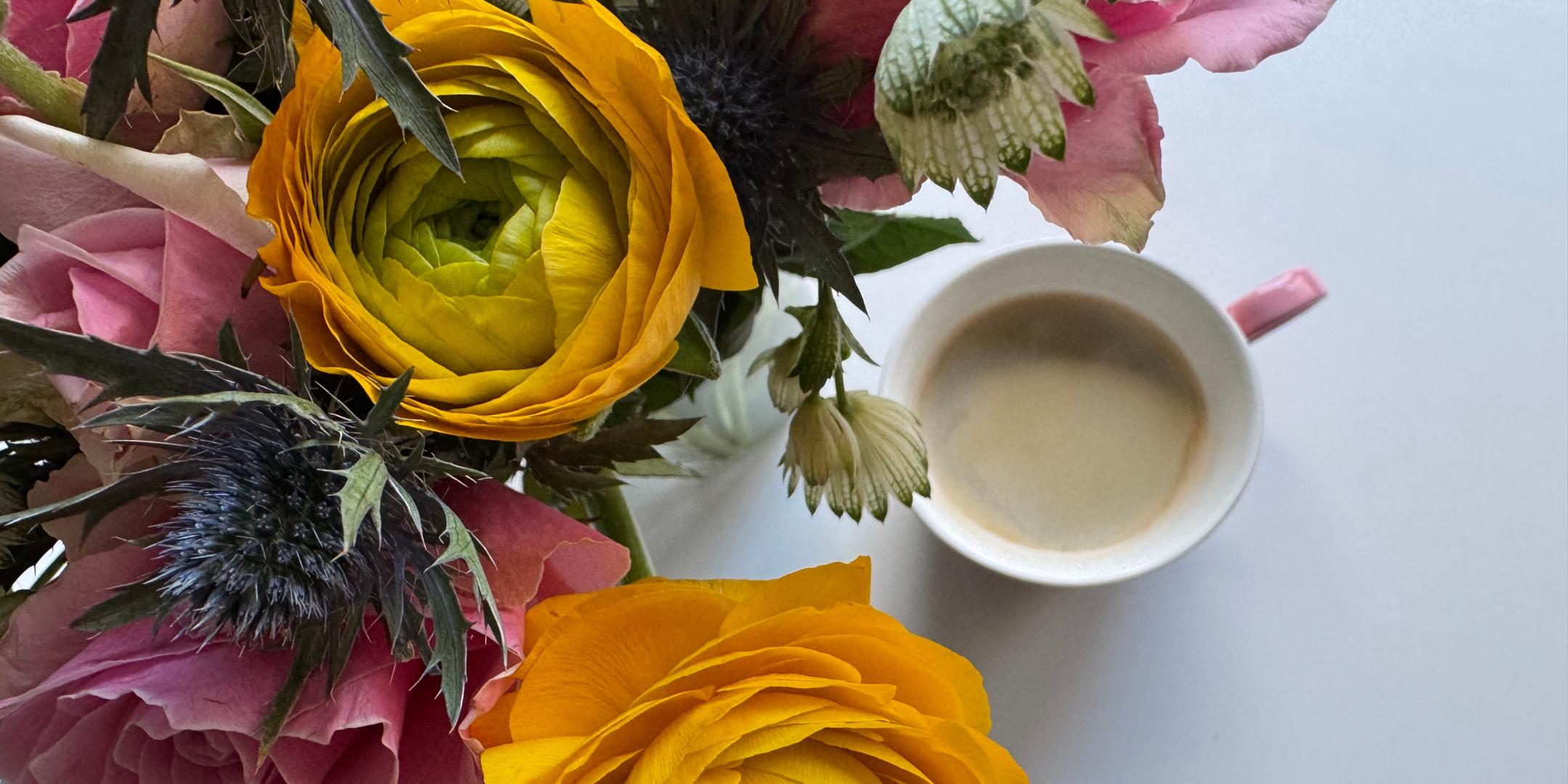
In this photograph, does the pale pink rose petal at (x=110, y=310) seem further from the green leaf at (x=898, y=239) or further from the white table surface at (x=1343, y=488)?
the white table surface at (x=1343, y=488)

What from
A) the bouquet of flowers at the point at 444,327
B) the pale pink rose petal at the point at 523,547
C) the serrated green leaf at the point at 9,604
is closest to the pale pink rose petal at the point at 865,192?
the bouquet of flowers at the point at 444,327

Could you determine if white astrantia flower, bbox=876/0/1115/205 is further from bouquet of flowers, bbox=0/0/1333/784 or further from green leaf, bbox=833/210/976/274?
green leaf, bbox=833/210/976/274

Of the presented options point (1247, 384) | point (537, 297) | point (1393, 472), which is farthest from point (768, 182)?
point (1393, 472)

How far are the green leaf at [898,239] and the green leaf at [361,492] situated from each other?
16 centimetres

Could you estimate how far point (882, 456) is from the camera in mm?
347

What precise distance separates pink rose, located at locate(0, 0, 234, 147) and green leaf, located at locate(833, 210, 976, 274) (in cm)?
17

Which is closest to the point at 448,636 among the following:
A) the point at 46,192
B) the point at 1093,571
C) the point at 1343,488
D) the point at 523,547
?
the point at 523,547

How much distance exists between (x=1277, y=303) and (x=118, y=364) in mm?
415

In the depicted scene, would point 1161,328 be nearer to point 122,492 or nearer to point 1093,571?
point 1093,571

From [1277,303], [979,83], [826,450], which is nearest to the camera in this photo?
[979,83]

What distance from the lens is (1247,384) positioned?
0.47m

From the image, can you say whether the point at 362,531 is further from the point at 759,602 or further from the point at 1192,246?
the point at 1192,246

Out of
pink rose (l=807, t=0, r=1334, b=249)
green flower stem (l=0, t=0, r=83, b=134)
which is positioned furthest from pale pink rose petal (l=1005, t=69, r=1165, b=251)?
green flower stem (l=0, t=0, r=83, b=134)

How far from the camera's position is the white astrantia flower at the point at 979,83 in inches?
8.0
